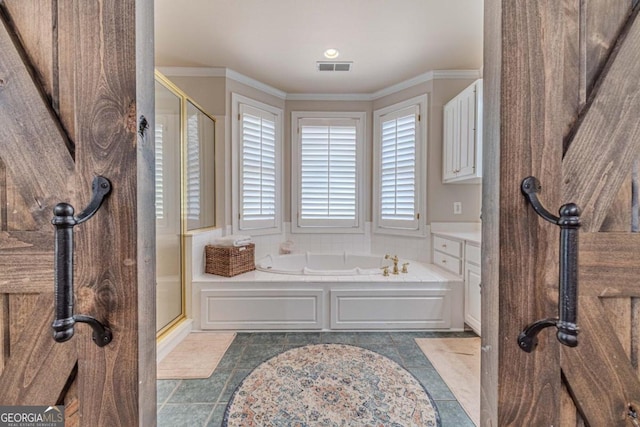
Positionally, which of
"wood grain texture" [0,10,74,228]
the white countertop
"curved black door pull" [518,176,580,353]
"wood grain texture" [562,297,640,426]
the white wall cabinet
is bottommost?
"wood grain texture" [562,297,640,426]

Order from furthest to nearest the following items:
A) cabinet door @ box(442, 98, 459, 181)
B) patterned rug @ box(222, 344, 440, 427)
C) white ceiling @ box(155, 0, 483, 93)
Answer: cabinet door @ box(442, 98, 459, 181) < white ceiling @ box(155, 0, 483, 93) < patterned rug @ box(222, 344, 440, 427)

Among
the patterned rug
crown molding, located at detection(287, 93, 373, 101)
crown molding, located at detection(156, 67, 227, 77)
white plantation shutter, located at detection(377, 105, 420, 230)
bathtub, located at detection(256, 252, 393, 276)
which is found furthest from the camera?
crown molding, located at detection(287, 93, 373, 101)

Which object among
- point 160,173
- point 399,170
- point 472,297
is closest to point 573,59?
point 472,297

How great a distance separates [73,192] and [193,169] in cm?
231

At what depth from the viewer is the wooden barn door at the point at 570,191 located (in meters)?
0.50

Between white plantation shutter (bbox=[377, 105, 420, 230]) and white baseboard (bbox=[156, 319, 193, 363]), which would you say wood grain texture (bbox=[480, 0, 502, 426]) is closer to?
white baseboard (bbox=[156, 319, 193, 363])

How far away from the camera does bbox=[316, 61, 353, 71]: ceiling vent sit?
276cm

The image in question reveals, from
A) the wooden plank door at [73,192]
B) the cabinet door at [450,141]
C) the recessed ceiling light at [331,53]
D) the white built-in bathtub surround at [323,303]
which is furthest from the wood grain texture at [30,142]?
the cabinet door at [450,141]

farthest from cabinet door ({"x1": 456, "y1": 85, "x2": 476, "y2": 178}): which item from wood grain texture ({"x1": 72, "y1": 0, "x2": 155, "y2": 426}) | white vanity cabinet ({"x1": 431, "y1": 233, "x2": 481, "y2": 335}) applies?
wood grain texture ({"x1": 72, "y1": 0, "x2": 155, "y2": 426})

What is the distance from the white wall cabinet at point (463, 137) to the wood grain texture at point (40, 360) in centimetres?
268

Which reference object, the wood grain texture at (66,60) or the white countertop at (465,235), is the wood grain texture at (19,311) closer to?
the wood grain texture at (66,60)

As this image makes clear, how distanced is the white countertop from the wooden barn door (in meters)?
1.71

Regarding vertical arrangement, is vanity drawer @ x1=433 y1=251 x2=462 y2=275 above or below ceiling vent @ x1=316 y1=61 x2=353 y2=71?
below

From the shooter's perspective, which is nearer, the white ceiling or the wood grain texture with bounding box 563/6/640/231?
the wood grain texture with bounding box 563/6/640/231
